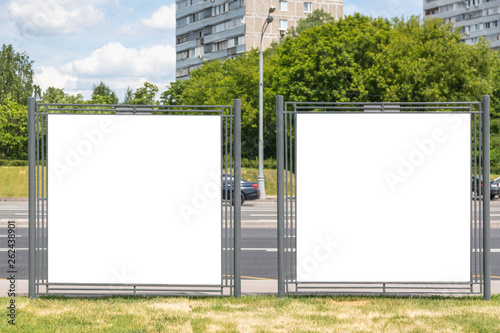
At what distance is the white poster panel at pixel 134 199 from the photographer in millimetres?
7461

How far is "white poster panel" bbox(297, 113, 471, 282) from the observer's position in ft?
24.6

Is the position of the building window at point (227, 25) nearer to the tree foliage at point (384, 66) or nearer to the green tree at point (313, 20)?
the green tree at point (313, 20)

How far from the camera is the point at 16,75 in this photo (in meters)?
76.7

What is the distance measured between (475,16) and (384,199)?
114m

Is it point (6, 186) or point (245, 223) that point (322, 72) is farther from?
point (245, 223)

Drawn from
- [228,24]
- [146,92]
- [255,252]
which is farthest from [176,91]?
[255,252]

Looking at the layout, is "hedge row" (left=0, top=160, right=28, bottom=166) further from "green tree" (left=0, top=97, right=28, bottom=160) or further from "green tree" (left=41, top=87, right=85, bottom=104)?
"green tree" (left=41, top=87, right=85, bottom=104)

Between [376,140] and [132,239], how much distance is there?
3.16 meters

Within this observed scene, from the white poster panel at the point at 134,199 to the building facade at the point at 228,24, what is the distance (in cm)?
7670

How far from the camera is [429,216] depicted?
750 cm

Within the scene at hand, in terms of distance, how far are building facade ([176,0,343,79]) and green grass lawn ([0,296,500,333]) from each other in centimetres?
7734

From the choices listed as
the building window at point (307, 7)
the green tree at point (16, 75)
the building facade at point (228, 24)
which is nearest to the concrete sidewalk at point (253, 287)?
the green tree at point (16, 75)

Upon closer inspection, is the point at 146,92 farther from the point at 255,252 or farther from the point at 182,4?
the point at 255,252

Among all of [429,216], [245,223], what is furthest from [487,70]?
[429,216]
